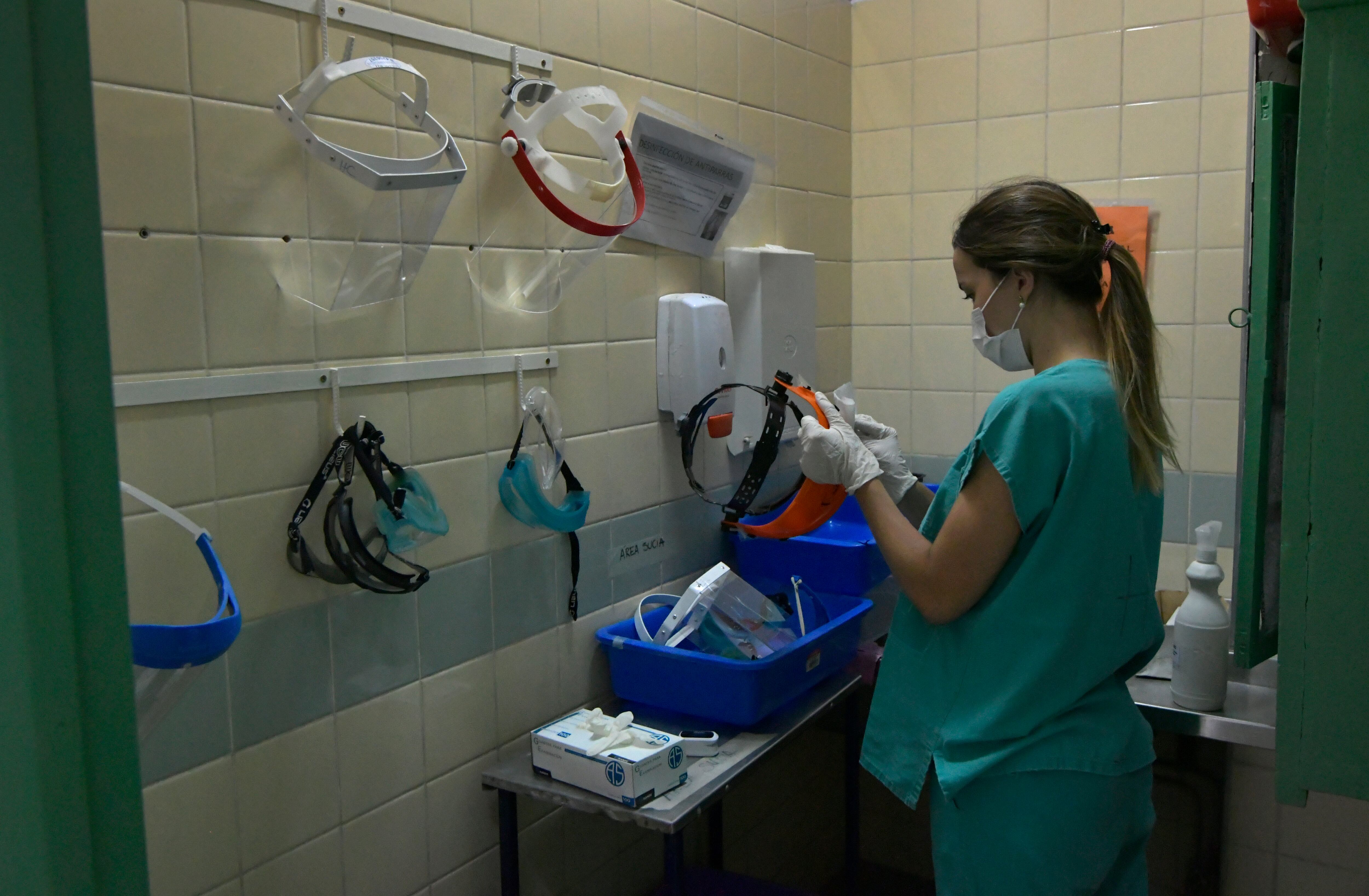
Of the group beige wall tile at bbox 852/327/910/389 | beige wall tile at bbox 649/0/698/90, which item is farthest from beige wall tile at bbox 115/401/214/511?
beige wall tile at bbox 852/327/910/389

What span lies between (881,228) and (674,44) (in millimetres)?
958

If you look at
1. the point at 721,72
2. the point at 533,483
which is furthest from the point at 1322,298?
the point at 721,72

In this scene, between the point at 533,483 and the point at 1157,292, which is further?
the point at 1157,292

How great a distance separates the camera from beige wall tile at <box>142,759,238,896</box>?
1262mm

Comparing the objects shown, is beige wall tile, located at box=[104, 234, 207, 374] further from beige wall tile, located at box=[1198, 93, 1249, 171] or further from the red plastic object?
beige wall tile, located at box=[1198, 93, 1249, 171]

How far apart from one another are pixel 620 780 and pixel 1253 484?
108 cm

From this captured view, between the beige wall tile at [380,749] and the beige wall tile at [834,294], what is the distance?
61.5 inches

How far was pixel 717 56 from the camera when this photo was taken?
2264mm

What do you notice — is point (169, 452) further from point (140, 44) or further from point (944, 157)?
point (944, 157)

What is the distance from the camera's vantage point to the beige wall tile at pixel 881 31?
9.08 ft

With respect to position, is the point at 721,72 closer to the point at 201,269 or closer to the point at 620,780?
the point at 201,269

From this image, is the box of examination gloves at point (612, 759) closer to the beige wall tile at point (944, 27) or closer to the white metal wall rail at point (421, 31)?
the white metal wall rail at point (421, 31)

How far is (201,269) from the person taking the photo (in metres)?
1.27

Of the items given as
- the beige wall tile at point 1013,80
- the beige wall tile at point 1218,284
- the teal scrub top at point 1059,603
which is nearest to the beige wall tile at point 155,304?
the teal scrub top at point 1059,603
